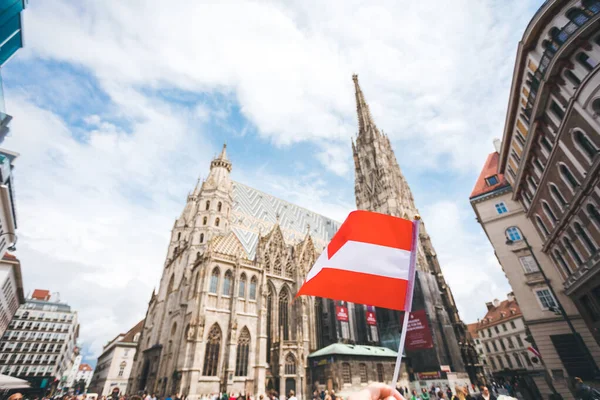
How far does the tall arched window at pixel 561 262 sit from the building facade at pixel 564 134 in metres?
0.07

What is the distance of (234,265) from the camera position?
2878 cm

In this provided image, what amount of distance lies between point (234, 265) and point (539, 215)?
25.8 metres

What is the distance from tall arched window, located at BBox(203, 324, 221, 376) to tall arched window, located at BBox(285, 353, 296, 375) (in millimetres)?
6669

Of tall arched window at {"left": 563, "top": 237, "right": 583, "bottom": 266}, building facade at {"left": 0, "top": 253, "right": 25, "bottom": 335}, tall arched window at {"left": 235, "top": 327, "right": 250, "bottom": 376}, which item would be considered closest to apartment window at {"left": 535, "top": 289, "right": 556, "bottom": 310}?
tall arched window at {"left": 563, "top": 237, "right": 583, "bottom": 266}

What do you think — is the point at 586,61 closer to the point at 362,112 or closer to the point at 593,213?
the point at 593,213

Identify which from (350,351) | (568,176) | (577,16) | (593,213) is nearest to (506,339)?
(350,351)

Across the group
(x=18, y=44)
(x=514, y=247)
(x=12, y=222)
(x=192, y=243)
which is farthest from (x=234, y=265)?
(x=514, y=247)

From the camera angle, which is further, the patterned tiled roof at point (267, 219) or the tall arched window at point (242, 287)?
the patterned tiled roof at point (267, 219)

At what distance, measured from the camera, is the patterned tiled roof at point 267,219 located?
120ft

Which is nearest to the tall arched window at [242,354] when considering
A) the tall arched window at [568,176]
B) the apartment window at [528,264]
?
the apartment window at [528,264]

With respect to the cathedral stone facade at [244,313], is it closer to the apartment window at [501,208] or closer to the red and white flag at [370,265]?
→ the apartment window at [501,208]

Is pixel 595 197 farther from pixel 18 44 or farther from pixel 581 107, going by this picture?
pixel 18 44

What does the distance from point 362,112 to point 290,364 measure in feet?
160

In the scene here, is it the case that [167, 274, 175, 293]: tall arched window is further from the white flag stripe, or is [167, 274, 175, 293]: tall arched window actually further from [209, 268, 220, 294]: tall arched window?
the white flag stripe
